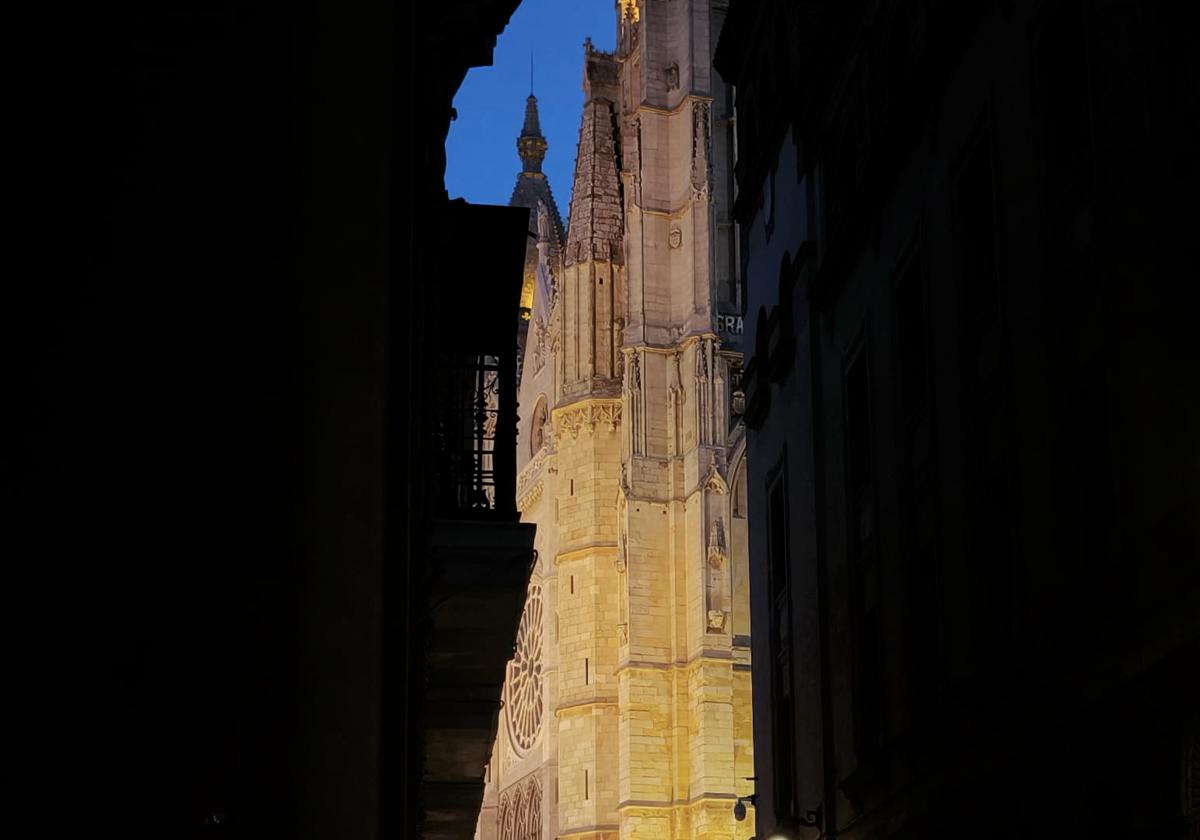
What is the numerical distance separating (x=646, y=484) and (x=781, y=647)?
2203 cm

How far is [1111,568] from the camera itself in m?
13.0

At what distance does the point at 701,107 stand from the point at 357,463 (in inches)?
1689

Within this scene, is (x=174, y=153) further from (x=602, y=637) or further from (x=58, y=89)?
(x=602, y=637)

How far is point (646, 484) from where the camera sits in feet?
153

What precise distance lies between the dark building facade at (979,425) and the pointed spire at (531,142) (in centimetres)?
5473

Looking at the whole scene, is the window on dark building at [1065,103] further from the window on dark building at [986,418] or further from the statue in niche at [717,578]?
the statue in niche at [717,578]

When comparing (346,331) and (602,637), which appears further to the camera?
(602,637)

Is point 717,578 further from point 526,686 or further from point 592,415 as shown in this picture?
point 526,686

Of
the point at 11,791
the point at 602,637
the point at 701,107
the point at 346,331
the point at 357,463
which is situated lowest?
the point at 11,791

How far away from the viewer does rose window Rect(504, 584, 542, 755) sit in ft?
177

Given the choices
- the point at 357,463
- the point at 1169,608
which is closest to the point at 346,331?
the point at 357,463

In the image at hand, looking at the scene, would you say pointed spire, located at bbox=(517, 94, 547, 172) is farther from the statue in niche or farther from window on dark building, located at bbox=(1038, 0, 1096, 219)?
window on dark building, located at bbox=(1038, 0, 1096, 219)

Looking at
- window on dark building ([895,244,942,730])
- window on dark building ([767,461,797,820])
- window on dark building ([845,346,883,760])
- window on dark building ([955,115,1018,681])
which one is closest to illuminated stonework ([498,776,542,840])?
window on dark building ([767,461,797,820])

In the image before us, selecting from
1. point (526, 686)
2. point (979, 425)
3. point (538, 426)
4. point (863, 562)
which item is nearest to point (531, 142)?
point (538, 426)
